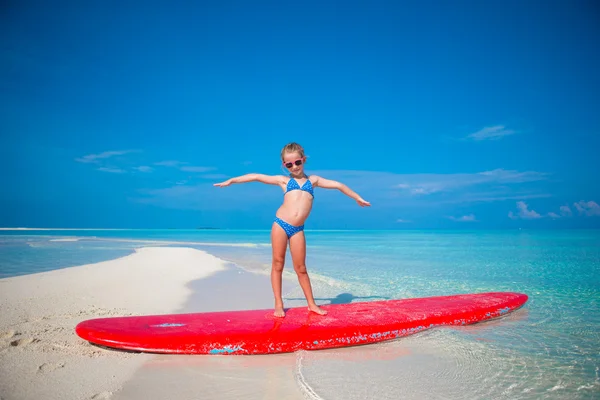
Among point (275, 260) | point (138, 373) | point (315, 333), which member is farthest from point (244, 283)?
point (138, 373)

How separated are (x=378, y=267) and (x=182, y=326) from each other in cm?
770

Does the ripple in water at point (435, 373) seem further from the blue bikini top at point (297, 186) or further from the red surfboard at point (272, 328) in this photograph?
the blue bikini top at point (297, 186)

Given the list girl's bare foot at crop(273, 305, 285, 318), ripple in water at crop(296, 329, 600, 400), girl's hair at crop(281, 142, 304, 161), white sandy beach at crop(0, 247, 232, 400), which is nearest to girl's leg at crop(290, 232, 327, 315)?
girl's bare foot at crop(273, 305, 285, 318)

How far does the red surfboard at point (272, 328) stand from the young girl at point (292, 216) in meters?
0.32

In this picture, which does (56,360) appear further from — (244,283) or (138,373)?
(244,283)

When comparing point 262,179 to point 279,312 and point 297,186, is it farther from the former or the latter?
point 279,312

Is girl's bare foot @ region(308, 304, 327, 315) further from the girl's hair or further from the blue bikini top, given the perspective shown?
the girl's hair

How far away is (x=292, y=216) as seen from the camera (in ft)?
13.0

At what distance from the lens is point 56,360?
2893 millimetres

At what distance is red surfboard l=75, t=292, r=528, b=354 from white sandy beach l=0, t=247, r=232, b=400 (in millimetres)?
163

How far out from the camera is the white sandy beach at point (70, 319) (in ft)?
8.15

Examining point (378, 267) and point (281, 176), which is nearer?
point (281, 176)

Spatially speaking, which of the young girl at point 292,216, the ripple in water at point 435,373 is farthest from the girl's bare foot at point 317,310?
the ripple in water at point 435,373

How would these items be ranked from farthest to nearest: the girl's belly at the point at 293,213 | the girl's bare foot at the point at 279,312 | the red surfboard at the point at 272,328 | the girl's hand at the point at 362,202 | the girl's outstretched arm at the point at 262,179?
the girl's hand at the point at 362,202 → the girl's outstretched arm at the point at 262,179 → the girl's belly at the point at 293,213 → the girl's bare foot at the point at 279,312 → the red surfboard at the point at 272,328
